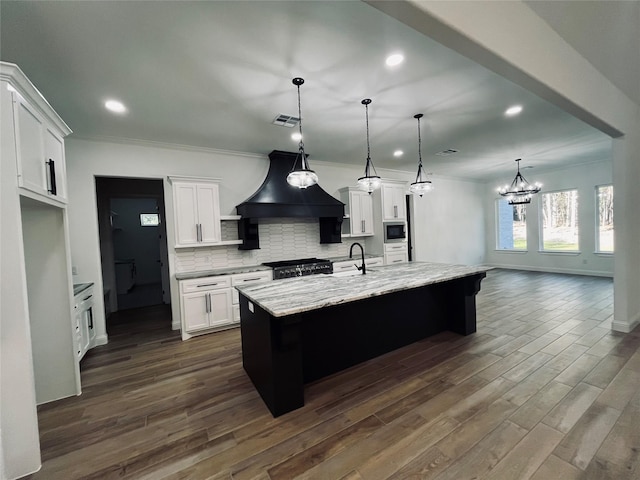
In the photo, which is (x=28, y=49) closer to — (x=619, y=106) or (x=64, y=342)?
(x=64, y=342)

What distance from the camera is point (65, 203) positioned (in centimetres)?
240

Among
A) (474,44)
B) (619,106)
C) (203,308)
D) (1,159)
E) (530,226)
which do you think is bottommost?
(203,308)

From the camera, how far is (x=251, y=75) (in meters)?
2.37

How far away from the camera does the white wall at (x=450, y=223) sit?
278 inches

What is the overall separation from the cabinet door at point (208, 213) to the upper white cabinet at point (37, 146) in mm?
1680

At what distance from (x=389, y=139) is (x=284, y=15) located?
2884mm

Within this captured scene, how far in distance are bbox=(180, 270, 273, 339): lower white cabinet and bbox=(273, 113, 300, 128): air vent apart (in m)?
2.18

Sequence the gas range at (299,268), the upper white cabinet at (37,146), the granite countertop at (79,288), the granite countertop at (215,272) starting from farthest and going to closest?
the gas range at (299,268)
the granite countertop at (215,272)
the granite countertop at (79,288)
the upper white cabinet at (37,146)

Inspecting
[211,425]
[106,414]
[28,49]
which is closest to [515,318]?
[211,425]

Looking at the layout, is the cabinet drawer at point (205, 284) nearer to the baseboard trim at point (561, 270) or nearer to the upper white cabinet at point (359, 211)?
the upper white cabinet at point (359, 211)

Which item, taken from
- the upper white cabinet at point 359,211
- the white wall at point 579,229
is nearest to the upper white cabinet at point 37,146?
the upper white cabinet at point 359,211

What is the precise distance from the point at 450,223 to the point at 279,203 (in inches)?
222

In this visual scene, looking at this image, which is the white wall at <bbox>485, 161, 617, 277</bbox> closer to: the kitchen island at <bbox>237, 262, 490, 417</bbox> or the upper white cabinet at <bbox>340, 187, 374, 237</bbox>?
the upper white cabinet at <bbox>340, 187, 374, 237</bbox>

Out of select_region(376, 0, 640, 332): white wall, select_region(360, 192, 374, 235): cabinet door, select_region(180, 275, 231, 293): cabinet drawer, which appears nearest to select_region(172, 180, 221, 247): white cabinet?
select_region(180, 275, 231, 293): cabinet drawer
